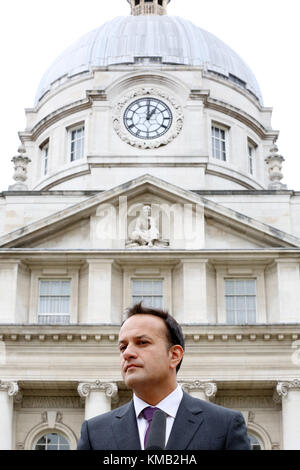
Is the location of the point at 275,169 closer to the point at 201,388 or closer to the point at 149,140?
the point at 149,140

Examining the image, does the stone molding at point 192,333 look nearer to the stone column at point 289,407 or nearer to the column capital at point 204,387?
the column capital at point 204,387

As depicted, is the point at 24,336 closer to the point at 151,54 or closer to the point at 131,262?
the point at 131,262

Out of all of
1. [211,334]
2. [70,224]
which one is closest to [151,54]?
[70,224]

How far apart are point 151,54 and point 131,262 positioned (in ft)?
60.6

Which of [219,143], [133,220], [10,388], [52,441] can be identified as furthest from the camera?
[219,143]

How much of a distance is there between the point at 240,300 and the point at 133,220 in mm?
4942

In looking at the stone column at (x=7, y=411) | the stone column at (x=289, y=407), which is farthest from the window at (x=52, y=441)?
the stone column at (x=289, y=407)

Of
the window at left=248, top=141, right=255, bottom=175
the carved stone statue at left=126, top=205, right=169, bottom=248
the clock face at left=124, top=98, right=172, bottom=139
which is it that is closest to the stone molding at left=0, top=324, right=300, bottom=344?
the carved stone statue at left=126, top=205, right=169, bottom=248

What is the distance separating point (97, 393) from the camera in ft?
90.7

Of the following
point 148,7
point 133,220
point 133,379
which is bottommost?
point 133,379

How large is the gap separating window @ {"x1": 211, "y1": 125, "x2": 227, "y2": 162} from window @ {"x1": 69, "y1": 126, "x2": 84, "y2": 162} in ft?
22.1

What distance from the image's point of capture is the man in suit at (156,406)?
164 inches

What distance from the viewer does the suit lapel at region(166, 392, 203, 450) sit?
4.11 metres

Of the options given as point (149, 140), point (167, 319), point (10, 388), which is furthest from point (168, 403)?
point (149, 140)
